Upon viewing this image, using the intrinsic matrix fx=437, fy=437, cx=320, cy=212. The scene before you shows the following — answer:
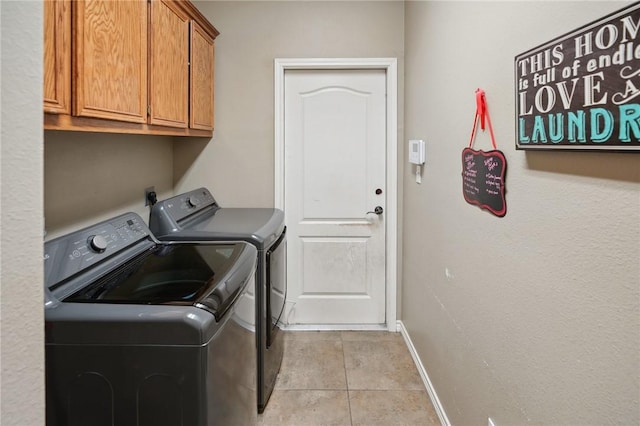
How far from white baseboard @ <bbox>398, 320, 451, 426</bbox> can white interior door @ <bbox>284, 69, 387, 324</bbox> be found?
0.89 feet

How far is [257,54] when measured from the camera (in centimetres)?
317

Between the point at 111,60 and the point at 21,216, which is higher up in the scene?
the point at 111,60

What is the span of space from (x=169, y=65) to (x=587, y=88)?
1.87 meters

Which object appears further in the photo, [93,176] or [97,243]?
[93,176]

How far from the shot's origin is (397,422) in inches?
88.0

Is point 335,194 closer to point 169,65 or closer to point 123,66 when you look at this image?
point 169,65

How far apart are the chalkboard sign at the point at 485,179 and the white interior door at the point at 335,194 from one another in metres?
1.46

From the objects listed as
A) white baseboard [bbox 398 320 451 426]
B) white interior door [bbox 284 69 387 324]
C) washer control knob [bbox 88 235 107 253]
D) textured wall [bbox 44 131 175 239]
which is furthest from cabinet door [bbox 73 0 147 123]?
white baseboard [bbox 398 320 451 426]

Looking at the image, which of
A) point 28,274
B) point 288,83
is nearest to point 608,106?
point 28,274

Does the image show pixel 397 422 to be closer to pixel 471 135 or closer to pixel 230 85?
pixel 471 135

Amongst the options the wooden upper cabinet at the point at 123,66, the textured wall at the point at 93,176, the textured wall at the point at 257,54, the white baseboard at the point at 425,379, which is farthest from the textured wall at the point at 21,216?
the textured wall at the point at 257,54

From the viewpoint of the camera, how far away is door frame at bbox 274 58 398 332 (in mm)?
3170

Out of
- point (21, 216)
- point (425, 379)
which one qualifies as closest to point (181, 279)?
point (21, 216)

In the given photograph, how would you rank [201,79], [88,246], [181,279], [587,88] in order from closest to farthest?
[587,88]
[181,279]
[88,246]
[201,79]
